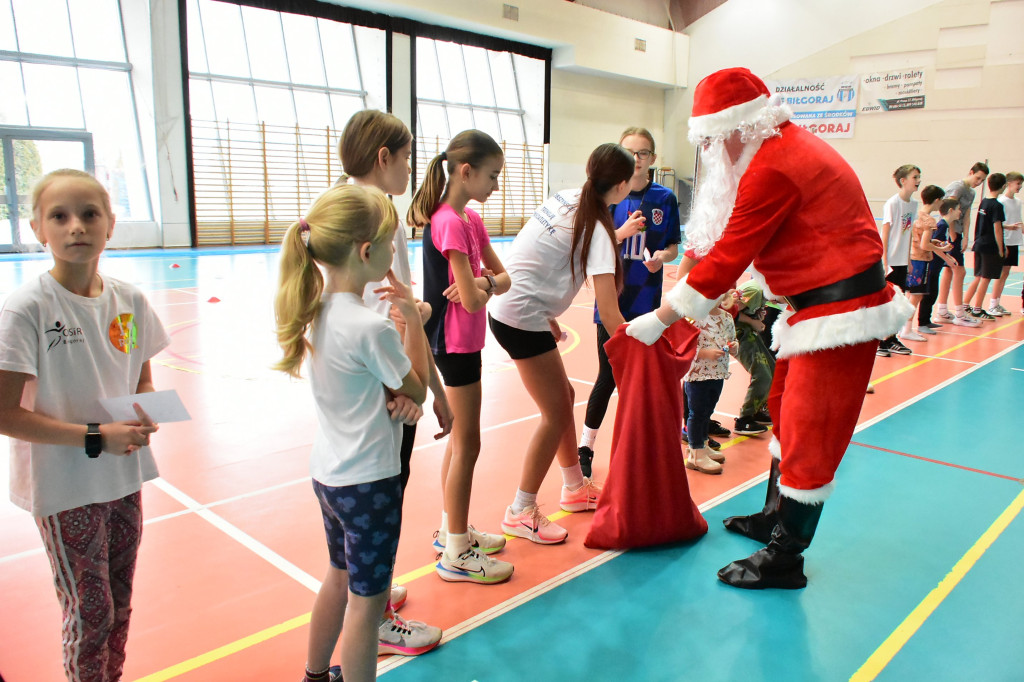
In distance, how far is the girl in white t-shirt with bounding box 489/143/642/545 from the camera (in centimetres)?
297

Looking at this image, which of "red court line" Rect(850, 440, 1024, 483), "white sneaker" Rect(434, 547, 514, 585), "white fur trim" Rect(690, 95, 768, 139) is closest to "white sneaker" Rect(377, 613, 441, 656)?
"white sneaker" Rect(434, 547, 514, 585)

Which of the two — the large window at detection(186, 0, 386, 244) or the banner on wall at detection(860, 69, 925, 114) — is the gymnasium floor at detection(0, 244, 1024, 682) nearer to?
the large window at detection(186, 0, 386, 244)

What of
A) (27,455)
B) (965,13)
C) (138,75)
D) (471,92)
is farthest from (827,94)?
(27,455)

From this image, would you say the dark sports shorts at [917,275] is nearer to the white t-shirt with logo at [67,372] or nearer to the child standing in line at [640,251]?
the child standing in line at [640,251]

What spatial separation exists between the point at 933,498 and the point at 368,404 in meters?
3.19

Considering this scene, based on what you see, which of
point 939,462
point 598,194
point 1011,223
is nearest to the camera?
point 598,194

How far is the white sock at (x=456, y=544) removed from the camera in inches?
111

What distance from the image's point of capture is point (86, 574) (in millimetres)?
1760

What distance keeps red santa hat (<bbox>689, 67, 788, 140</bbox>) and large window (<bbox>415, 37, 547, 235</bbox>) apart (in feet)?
56.7

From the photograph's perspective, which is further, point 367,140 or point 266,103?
point 266,103

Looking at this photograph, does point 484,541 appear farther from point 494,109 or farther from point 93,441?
point 494,109

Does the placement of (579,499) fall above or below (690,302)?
below

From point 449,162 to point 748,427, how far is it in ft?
9.88

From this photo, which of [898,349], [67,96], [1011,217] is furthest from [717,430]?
[67,96]
